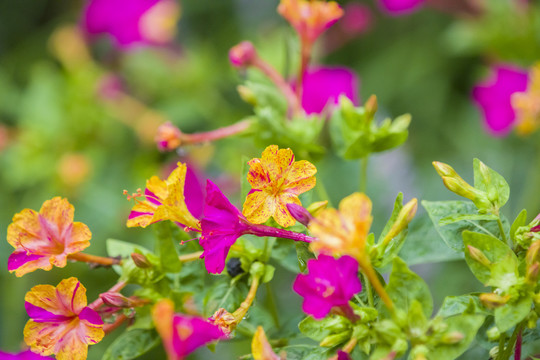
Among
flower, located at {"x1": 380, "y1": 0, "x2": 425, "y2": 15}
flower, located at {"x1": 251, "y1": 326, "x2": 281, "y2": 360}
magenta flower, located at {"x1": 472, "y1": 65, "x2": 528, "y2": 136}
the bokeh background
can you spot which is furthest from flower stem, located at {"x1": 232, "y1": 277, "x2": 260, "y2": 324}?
flower, located at {"x1": 380, "y1": 0, "x2": 425, "y2": 15}

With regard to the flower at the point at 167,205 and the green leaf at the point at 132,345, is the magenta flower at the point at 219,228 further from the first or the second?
the green leaf at the point at 132,345

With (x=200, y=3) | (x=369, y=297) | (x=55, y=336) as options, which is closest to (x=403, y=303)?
(x=369, y=297)

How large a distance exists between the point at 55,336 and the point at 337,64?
1.21 m

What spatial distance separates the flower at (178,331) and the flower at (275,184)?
0.11 m

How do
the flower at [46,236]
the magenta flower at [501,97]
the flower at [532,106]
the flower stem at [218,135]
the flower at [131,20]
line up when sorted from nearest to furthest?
the flower at [46,236], the flower stem at [218,135], the flower at [532,106], the magenta flower at [501,97], the flower at [131,20]

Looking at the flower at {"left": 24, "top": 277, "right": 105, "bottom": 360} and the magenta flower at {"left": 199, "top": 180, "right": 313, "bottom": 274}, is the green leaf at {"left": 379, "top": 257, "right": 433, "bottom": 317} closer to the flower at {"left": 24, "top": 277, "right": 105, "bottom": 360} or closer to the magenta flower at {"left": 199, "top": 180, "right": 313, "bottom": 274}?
the magenta flower at {"left": 199, "top": 180, "right": 313, "bottom": 274}

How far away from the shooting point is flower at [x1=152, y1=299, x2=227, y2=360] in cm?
43

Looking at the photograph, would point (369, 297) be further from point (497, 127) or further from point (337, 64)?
point (337, 64)

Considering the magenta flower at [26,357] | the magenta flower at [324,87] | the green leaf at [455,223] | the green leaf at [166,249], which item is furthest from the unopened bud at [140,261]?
the magenta flower at [324,87]

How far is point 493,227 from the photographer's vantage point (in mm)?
558

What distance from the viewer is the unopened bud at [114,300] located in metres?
0.52

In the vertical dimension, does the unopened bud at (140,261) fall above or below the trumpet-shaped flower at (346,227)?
below

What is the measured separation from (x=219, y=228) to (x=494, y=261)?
0.25 meters

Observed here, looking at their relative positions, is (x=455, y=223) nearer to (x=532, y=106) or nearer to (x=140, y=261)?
(x=140, y=261)
